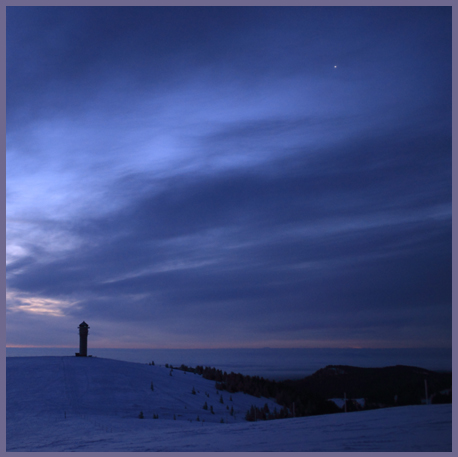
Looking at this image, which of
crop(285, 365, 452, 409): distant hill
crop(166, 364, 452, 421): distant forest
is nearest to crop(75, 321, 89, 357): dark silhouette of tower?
crop(166, 364, 452, 421): distant forest

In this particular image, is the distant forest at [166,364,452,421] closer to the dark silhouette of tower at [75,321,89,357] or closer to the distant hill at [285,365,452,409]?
the distant hill at [285,365,452,409]

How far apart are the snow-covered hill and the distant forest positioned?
0.83m

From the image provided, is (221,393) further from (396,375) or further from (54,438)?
(396,375)

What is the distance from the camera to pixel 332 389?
3153cm

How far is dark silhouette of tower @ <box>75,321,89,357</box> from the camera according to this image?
21.1 m

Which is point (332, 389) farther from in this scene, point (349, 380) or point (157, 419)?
point (157, 419)

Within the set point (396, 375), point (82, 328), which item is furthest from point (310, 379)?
point (82, 328)

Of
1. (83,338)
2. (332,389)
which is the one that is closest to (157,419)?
(83,338)

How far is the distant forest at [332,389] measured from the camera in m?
11.6

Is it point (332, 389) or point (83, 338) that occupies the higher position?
point (83, 338)

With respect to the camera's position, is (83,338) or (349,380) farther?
(349,380)

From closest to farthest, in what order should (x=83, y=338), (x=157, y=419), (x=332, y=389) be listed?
(x=157, y=419)
(x=83, y=338)
(x=332, y=389)

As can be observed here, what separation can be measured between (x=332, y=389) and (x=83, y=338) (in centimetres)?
1898

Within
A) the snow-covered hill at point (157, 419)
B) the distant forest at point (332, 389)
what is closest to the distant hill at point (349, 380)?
the distant forest at point (332, 389)
